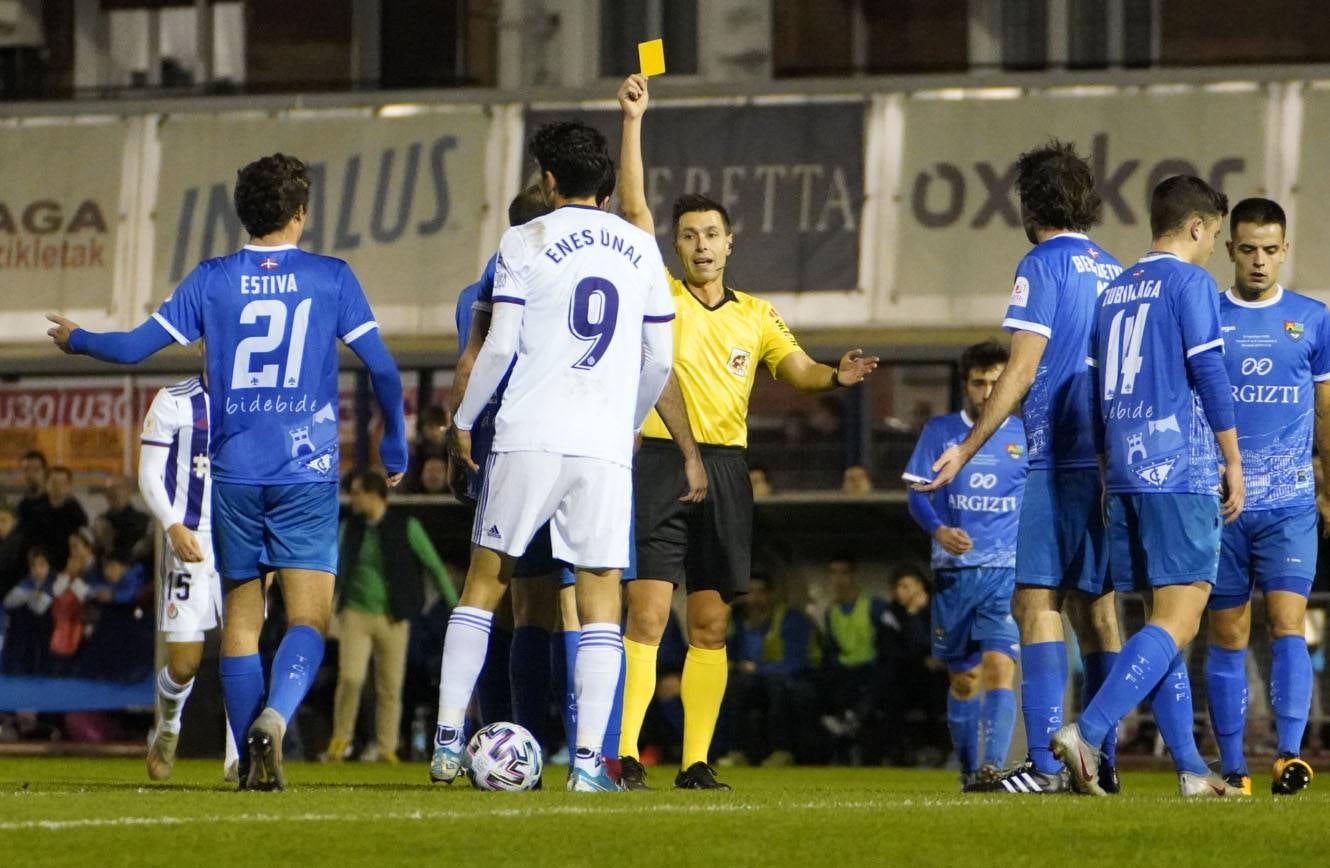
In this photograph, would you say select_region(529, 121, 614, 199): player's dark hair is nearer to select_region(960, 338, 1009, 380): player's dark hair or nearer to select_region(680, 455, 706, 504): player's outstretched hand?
select_region(680, 455, 706, 504): player's outstretched hand

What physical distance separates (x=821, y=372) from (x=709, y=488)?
67 centimetres

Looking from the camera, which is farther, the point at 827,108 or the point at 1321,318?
the point at 827,108

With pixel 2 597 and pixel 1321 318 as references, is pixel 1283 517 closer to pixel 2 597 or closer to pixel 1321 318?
pixel 1321 318

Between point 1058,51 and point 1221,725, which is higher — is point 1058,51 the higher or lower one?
the higher one

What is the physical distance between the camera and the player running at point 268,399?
908cm

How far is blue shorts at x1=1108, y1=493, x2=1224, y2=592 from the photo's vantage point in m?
8.90

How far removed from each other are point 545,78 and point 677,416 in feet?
40.5

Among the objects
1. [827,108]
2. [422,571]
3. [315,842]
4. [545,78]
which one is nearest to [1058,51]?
[827,108]

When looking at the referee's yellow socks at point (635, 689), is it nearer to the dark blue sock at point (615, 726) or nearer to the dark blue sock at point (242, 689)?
the dark blue sock at point (615, 726)

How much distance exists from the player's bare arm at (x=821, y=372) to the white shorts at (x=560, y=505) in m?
1.56

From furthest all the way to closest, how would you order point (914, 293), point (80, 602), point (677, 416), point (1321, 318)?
point (914, 293), point (80, 602), point (1321, 318), point (677, 416)

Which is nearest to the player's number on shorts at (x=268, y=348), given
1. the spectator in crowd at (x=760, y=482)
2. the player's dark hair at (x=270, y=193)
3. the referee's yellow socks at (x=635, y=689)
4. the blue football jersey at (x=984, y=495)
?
the player's dark hair at (x=270, y=193)

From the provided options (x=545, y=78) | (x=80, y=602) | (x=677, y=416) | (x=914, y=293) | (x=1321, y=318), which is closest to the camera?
(x=677, y=416)

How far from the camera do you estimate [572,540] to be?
877 cm
